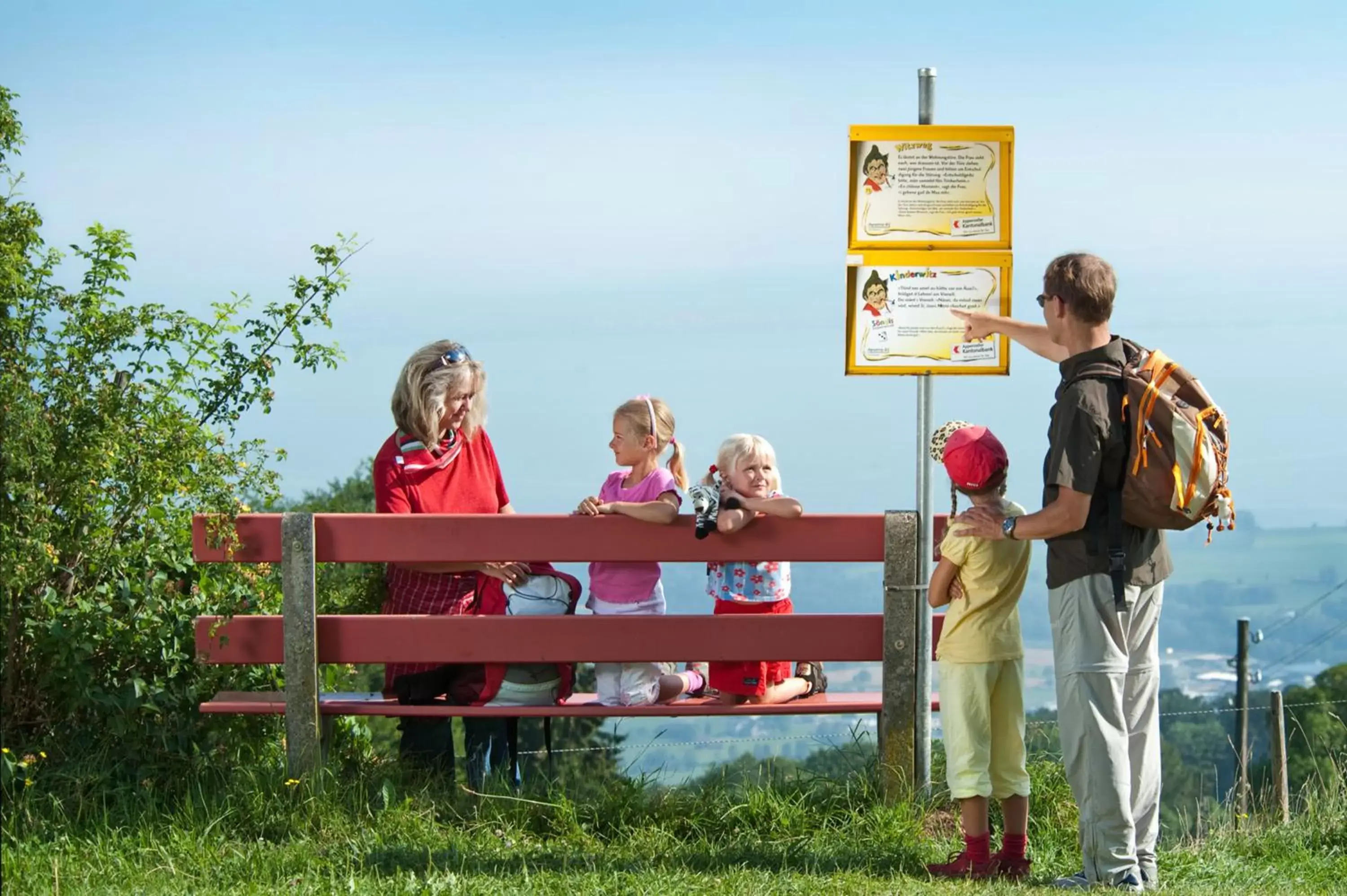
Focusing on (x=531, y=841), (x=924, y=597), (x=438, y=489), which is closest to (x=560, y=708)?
(x=531, y=841)

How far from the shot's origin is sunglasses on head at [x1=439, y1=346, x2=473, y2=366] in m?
6.53

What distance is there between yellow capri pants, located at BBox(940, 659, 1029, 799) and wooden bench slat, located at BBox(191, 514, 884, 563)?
0.72m

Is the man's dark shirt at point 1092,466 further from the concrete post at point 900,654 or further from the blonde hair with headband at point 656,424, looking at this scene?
the blonde hair with headband at point 656,424

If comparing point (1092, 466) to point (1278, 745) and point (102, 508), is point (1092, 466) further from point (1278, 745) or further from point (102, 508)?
point (1278, 745)

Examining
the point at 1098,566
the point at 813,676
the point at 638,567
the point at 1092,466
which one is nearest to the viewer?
the point at 1092,466

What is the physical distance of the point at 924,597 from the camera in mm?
6352

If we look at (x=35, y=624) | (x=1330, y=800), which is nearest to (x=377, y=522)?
(x=35, y=624)

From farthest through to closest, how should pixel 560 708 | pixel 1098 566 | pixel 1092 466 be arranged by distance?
pixel 560 708 → pixel 1098 566 → pixel 1092 466

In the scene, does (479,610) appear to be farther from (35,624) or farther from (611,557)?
(35,624)

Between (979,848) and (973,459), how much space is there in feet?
4.71

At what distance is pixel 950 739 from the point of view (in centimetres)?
573

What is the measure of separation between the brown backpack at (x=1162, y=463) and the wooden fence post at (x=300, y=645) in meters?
3.12

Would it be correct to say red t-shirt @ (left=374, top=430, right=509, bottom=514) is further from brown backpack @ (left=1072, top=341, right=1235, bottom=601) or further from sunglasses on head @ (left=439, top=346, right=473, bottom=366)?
brown backpack @ (left=1072, top=341, right=1235, bottom=601)

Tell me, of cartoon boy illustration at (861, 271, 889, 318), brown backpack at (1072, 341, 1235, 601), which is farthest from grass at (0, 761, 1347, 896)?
cartoon boy illustration at (861, 271, 889, 318)
